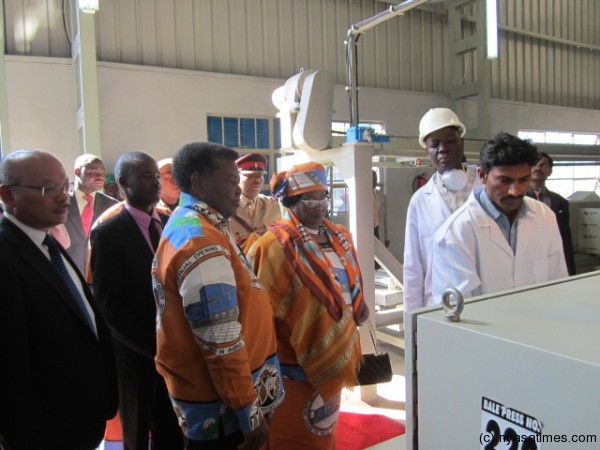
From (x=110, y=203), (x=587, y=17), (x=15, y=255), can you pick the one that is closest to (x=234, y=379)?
(x=15, y=255)

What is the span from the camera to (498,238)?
4.42ft

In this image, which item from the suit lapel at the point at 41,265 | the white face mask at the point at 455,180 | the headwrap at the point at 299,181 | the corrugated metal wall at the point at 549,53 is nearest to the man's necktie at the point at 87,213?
the headwrap at the point at 299,181

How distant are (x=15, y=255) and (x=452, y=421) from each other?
3.41 feet

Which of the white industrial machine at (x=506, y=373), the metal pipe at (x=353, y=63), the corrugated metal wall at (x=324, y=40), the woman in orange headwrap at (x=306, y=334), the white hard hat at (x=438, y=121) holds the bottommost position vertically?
the woman in orange headwrap at (x=306, y=334)

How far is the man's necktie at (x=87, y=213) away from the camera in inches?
109

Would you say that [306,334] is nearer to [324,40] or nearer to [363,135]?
[363,135]

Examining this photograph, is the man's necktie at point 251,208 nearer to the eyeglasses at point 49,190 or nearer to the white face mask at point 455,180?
the white face mask at point 455,180

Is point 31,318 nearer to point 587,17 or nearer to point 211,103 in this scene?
point 211,103

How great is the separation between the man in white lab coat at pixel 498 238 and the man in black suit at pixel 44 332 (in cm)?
100

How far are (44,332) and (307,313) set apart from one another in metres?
0.82

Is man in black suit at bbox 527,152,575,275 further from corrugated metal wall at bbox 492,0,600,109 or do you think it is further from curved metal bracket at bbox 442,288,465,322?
corrugated metal wall at bbox 492,0,600,109

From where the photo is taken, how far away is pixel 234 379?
3.69ft

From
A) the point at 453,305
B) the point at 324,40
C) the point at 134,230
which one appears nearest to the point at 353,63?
the point at 134,230

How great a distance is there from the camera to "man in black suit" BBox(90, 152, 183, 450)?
1.61 meters
